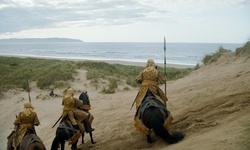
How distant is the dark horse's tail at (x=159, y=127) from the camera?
7.82 meters

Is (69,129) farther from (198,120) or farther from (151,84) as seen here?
(198,120)

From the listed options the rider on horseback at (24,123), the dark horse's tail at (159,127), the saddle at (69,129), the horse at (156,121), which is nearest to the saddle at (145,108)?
the horse at (156,121)

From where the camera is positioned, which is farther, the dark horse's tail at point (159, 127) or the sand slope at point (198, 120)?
the dark horse's tail at point (159, 127)

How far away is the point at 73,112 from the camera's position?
9281mm

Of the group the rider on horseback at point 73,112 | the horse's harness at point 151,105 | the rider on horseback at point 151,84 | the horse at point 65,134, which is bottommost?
the horse at point 65,134

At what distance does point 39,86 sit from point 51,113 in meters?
7.55

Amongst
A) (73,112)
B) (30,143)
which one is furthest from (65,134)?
(30,143)

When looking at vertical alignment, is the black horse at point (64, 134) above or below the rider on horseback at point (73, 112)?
below

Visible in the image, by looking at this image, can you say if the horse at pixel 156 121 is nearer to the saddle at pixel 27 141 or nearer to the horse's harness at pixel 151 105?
the horse's harness at pixel 151 105

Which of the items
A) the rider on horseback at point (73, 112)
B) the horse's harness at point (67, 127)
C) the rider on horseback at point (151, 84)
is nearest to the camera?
the horse's harness at point (67, 127)

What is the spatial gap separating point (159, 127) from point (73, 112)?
9.05 ft

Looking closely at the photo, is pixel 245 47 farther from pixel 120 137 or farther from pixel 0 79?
pixel 0 79

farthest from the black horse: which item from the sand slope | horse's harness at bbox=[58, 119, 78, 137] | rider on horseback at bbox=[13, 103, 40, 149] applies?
the sand slope

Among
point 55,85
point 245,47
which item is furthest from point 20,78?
point 245,47
